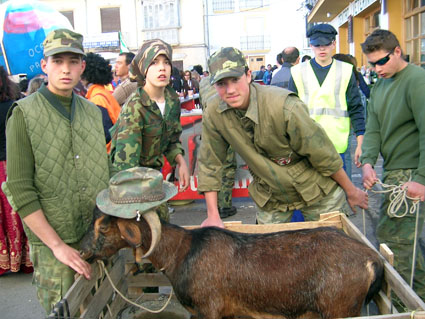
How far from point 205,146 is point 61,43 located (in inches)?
47.2

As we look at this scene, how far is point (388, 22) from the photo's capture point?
12.0 m

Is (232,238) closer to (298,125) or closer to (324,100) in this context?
(298,125)

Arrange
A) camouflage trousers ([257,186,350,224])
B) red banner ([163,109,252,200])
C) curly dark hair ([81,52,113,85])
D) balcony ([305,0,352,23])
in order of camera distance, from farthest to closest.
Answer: balcony ([305,0,352,23]) → red banner ([163,109,252,200]) → curly dark hair ([81,52,113,85]) → camouflage trousers ([257,186,350,224])

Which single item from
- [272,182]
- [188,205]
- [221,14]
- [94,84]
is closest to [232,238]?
[272,182]

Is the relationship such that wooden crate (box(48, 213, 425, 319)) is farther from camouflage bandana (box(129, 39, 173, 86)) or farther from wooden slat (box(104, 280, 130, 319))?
camouflage bandana (box(129, 39, 173, 86))

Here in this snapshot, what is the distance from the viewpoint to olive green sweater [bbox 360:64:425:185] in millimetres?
3283

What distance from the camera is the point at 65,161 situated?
250cm

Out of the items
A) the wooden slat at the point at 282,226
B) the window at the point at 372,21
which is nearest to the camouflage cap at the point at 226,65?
the wooden slat at the point at 282,226

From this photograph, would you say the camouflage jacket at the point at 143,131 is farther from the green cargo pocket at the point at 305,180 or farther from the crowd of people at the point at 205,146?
the green cargo pocket at the point at 305,180

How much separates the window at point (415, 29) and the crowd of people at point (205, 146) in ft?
25.2

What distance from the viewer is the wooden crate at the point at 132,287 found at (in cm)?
203

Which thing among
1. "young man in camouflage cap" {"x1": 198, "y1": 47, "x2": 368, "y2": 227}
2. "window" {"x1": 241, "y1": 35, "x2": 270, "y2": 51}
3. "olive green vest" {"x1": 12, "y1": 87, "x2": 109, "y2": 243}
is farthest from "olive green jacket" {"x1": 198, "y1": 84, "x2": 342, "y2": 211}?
"window" {"x1": 241, "y1": 35, "x2": 270, "y2": 51}

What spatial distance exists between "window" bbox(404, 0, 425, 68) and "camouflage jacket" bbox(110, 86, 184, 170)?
858cm

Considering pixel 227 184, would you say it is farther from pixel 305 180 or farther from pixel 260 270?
pixel 260 270
